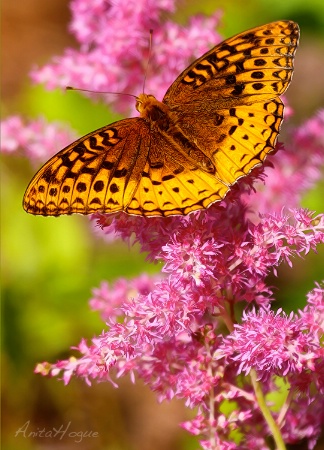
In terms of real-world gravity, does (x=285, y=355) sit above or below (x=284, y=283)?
below

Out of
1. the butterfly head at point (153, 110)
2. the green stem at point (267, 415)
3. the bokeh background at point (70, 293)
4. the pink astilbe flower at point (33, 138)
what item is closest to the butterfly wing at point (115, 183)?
the butterfly head at point (153, 110)

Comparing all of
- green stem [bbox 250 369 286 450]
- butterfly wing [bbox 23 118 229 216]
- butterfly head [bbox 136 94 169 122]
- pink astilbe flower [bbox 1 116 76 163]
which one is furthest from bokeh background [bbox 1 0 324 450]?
butterfly wing [bbox 23 118 229 216]

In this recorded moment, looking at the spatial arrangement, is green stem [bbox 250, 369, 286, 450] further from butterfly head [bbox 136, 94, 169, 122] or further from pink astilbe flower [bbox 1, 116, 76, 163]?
pink astilbe flower [bbox 1, 116, 76, 163]

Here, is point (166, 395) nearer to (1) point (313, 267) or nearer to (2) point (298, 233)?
(2) point (298, 233)

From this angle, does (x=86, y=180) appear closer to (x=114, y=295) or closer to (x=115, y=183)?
(x=115, y=183)

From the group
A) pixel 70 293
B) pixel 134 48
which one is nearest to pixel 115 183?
pixel 134 48

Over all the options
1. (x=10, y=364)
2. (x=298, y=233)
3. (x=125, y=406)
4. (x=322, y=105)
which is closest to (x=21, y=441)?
(x=10, y=364)
